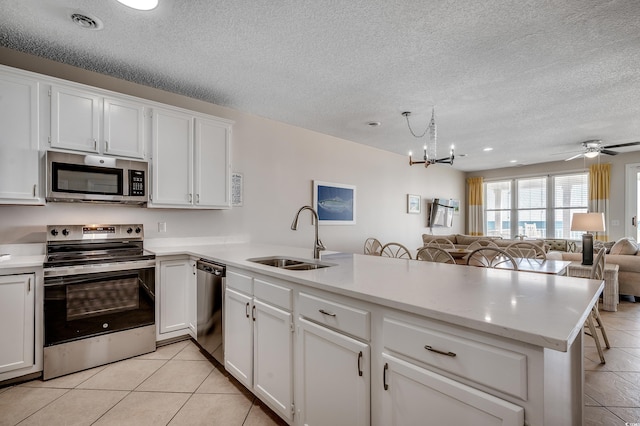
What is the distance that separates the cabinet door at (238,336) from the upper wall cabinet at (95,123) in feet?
5.61

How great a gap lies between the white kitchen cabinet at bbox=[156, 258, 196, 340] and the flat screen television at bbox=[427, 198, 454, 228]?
577 cm

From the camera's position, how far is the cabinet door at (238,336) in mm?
1984

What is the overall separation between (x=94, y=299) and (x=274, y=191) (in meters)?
2.42

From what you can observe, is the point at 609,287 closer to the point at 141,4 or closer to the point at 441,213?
the point at 441,213

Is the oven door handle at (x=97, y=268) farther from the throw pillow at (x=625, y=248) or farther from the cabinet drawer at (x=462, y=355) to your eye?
the throw pillow at (x=625, y=248)

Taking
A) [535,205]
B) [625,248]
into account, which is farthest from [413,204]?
[535,205]

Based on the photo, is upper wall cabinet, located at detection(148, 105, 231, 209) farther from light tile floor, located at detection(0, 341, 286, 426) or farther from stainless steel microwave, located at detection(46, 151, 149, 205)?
light tile floor, located at detection(0, 341, 286, 426)

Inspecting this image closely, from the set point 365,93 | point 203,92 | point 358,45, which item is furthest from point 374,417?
point 203,92

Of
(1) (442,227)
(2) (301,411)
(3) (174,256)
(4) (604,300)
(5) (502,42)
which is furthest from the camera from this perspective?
(1) (442,227)

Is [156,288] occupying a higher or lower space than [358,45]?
lower

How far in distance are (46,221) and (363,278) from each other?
2.83 meters

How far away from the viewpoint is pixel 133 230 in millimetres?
2990

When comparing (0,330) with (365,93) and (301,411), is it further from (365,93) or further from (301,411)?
(365,93)

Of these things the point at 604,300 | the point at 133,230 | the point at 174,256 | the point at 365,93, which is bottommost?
the point at 604,300
